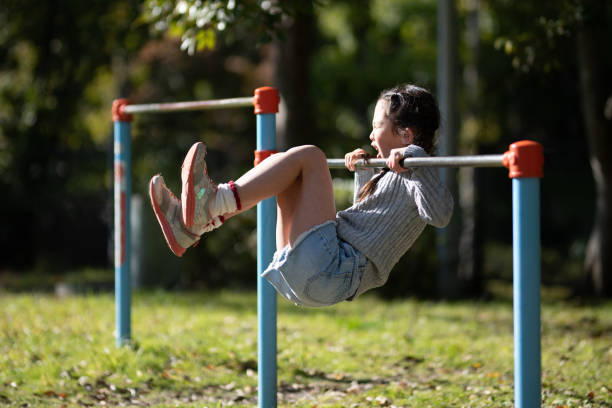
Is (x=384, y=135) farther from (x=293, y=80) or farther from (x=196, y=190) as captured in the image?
(x=293, y=80)

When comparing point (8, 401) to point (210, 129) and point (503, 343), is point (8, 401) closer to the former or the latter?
point (503, 343)

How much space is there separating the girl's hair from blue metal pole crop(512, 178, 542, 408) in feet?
2.35

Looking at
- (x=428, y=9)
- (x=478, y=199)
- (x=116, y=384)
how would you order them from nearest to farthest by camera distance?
(x=116, y=384) < (x=478, y=199) < (x=428, y=9)

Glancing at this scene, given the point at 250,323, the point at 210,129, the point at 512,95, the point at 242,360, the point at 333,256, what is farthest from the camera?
the point at 210,129

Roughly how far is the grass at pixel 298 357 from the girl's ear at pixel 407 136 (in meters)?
1.50

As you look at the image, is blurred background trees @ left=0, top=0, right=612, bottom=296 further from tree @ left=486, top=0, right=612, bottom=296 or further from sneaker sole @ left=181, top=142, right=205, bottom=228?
sneaker sole @ left=181, top=142, right=205, bottom=228

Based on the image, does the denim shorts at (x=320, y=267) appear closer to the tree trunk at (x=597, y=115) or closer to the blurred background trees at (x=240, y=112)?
the blurred background trees at (x=240, y=112)

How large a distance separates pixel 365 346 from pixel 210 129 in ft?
38.7

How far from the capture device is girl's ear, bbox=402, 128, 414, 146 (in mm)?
3303

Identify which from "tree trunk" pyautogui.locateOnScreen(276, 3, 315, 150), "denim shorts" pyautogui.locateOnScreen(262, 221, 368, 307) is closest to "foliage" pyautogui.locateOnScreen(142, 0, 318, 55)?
"denim shorts" pyautogui.locateOnScreen(262, 221, 368, 307)

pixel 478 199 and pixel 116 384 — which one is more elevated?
pixel 478 199

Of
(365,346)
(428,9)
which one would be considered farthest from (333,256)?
(428,9)

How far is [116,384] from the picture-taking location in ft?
14.8

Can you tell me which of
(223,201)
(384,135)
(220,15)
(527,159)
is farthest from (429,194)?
(220,15)
